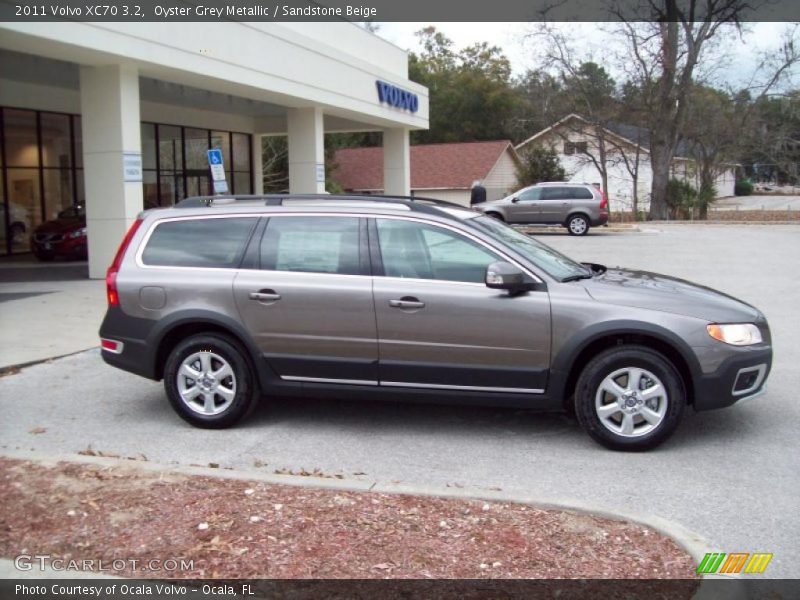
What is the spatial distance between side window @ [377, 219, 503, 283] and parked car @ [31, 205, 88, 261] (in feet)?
50.7

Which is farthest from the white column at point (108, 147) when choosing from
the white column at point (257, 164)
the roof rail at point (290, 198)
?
the white column at point (257, 164)

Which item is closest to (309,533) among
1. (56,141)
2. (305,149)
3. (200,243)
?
(200,243)

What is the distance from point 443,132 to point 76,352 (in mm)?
56910

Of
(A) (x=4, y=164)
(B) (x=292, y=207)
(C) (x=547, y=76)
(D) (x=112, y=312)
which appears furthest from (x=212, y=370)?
(C) (x=547, y=76)

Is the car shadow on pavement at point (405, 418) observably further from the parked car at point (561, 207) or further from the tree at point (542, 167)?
the tree at point (542, 167)

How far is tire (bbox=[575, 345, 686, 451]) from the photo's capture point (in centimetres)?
568

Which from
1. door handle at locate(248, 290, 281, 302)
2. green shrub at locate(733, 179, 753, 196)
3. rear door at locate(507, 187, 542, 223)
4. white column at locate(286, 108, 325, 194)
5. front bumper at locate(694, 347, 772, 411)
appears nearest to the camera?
front bumper at locate(694, 347, 772, 411)

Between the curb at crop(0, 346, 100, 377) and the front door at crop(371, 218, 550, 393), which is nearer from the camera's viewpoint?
the front door at crop(371, 218, 550, 393)

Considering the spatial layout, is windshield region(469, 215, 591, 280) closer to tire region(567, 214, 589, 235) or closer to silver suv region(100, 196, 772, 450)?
silver suv region(100, 196, 772, 450)

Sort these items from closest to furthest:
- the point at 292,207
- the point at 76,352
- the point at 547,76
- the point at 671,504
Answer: the point at 671,504, the point at 292,207, the point at 76,352, the point at 547,76

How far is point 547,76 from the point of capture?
45281 mm

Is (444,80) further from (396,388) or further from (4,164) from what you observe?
(396,388)

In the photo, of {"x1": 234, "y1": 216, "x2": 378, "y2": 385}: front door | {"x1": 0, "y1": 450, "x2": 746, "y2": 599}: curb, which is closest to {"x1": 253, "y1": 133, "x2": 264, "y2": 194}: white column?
{"x1": 234, "y1": 216, "x2": 378, "y2": 385}: front door

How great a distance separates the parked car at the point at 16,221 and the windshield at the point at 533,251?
17678 millimetres
